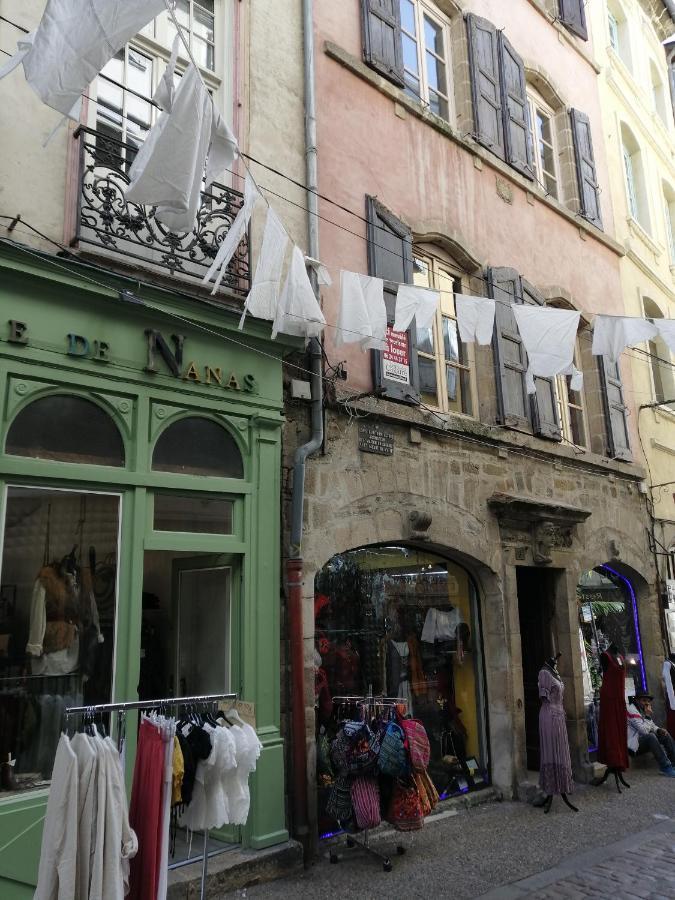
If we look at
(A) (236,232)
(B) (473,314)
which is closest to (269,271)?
(A) (236,232)

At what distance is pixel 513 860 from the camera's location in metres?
5.77

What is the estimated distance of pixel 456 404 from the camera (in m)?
8.48

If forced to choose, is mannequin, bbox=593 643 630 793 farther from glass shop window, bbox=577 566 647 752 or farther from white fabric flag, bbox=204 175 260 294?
white fabric flag, bbox=204 175 260 294

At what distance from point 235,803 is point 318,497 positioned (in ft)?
9.19

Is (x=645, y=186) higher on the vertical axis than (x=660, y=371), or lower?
higher

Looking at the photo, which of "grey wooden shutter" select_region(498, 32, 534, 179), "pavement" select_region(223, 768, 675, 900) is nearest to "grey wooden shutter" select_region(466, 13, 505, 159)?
"grey wooden shutter" select_region(498, 32, 534, 179)

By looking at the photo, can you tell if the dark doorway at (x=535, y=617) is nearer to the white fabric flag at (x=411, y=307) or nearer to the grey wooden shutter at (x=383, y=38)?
the white fabric flag at (x=411, y=307)

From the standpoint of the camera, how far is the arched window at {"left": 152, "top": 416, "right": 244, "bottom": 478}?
18.1 ft

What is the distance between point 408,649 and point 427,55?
729cm

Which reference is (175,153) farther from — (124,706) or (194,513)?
(124,706)

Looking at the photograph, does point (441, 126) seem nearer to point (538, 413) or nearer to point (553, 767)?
point (538, 413)

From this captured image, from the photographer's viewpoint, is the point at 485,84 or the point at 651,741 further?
the point at 485,84

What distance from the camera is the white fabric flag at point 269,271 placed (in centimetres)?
530

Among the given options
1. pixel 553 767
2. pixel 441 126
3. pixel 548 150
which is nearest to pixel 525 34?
pixel 548 150
